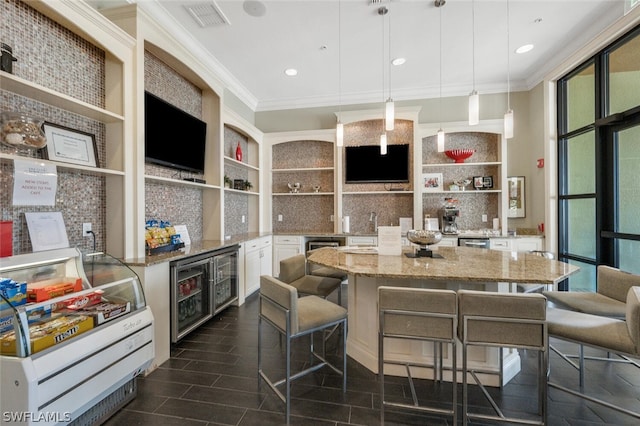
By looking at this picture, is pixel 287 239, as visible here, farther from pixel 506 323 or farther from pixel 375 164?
pixel 506 323

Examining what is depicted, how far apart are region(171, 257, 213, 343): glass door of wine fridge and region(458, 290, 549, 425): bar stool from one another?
7.56ft

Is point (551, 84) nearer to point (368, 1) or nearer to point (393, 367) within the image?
point (368, 1)

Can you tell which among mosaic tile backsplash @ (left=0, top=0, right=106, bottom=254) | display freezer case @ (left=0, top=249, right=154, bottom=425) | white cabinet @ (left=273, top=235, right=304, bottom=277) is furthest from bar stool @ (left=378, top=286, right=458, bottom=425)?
white cabinet @ (left=273, top=235, right=304, bottom=277)

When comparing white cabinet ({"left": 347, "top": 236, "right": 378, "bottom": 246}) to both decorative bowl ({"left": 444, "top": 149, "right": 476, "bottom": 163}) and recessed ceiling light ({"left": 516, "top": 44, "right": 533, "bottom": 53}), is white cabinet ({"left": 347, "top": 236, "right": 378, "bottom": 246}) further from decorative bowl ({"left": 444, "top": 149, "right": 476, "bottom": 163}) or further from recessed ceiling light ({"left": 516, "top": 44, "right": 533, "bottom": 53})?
recessed ceiling light ({"left": 516, "top": 44, "right": 533, "bottom": 53})

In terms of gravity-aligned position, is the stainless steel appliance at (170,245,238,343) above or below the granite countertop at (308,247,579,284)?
below

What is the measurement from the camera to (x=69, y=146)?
2.06 metres

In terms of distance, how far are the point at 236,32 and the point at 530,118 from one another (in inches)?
188

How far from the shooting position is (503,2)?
283 cm

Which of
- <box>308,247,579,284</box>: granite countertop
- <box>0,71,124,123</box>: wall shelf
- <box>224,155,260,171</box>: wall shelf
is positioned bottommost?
<box>308,247,579,284</box>: granite countertop

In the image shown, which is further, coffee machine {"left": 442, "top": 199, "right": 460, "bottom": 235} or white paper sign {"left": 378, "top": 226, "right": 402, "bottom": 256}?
coffee machine {"left": 442, "top": 199, "right": 460, "bottom": 235}

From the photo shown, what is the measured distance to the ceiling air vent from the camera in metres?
2.77

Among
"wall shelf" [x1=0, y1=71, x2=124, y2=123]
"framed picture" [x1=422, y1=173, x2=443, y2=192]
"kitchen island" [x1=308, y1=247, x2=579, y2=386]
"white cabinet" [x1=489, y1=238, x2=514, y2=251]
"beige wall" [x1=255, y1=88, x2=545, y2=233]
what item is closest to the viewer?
"wall shelf" [x1=0, y1=71, x2=124, y2=123]

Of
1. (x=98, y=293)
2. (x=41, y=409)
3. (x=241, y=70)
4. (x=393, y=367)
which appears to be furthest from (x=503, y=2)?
(x=41, y=409)

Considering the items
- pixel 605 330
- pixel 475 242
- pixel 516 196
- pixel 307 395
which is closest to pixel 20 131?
pixel 307 395
